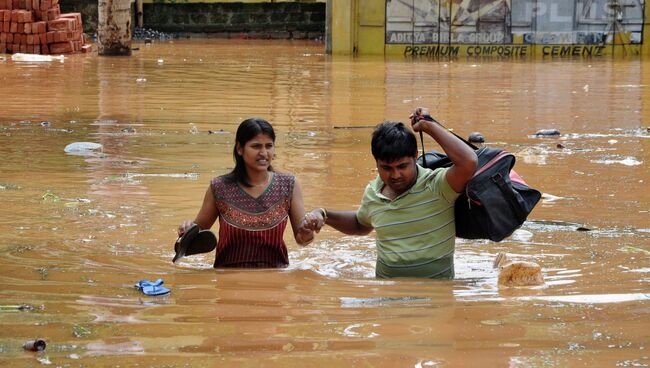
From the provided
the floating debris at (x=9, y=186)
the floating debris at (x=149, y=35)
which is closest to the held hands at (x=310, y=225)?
the floating debris at (x=9, y=186)

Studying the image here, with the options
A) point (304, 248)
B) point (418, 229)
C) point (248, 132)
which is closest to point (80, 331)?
point (248, 132)

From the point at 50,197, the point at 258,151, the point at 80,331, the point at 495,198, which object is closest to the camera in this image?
the point at 80,331

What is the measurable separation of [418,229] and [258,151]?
32.2 inches

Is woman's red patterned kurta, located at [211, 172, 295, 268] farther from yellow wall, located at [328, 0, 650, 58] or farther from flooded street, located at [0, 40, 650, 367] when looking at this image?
yellow wall, located at [328, 0, 650, 58]

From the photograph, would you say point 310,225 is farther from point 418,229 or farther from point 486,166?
point 486,166

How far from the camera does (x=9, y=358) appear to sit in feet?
11.6

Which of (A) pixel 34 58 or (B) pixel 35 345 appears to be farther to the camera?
(A) pixel 34 58

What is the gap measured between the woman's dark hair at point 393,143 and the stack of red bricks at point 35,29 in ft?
67.1

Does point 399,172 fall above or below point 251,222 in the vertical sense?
above

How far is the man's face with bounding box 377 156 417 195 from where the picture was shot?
4664 millimetres

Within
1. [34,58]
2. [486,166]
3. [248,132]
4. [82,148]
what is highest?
[34,58]

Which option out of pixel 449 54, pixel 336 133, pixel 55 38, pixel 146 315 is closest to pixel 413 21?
pixel 449 54

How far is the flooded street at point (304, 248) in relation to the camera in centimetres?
369

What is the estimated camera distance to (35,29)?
24094mm
